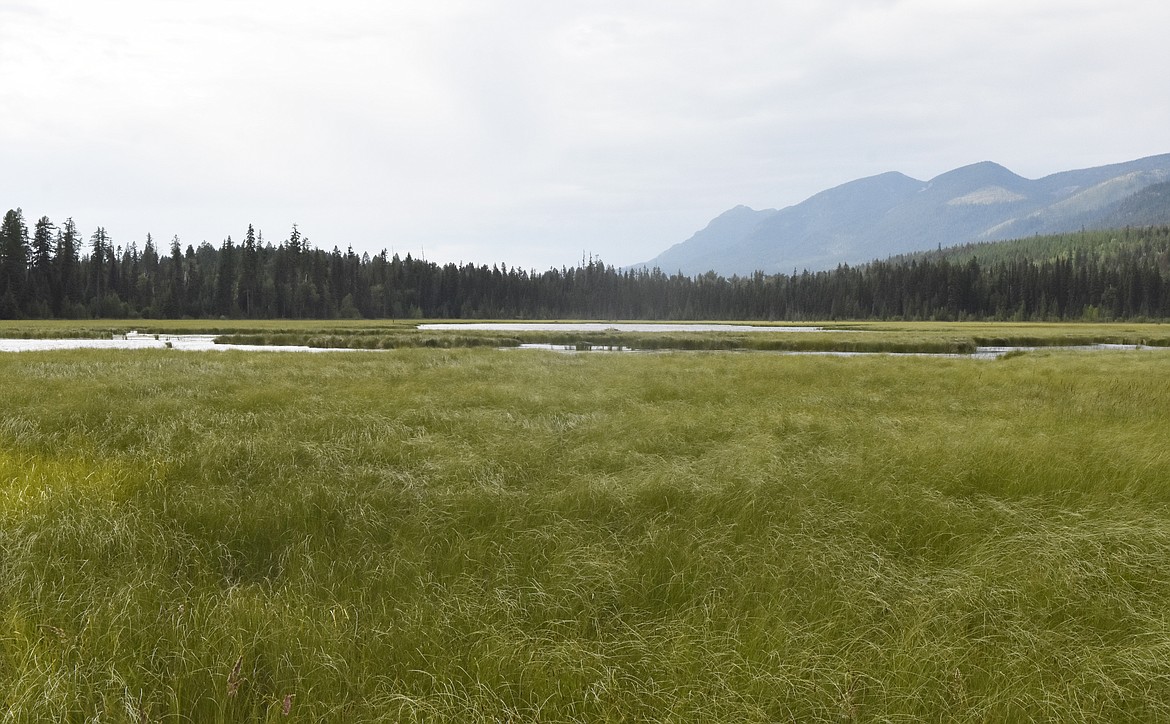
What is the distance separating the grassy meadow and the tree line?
111m

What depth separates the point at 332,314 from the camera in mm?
126812

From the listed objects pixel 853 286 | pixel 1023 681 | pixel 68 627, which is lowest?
pixel 1023 681

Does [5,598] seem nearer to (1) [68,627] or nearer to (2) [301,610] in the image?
(1) [68,627]

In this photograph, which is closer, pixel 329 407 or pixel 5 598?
pixel 5 598

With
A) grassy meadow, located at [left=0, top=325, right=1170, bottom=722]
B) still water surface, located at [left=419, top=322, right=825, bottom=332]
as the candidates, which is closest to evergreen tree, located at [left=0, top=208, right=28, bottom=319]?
still water surface, located at [left=419, top=322, right=825, bottom=332]

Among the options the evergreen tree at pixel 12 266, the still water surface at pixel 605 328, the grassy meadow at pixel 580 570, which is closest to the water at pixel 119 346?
the grassy meadow at pixel 580 570

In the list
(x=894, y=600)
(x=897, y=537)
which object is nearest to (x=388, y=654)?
(x=894, y=600)

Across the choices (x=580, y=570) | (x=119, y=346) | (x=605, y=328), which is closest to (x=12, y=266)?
(x=119, y=346)

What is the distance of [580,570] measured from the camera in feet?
19.7

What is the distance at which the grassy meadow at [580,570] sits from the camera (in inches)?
164

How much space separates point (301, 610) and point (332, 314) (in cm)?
13253

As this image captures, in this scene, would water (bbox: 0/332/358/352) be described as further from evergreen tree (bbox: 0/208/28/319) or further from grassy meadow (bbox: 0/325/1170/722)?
evergreen tree (bbox: 0/208/28/319)

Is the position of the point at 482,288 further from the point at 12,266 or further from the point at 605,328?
the point at 12,266

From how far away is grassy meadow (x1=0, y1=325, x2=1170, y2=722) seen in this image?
4.16m
